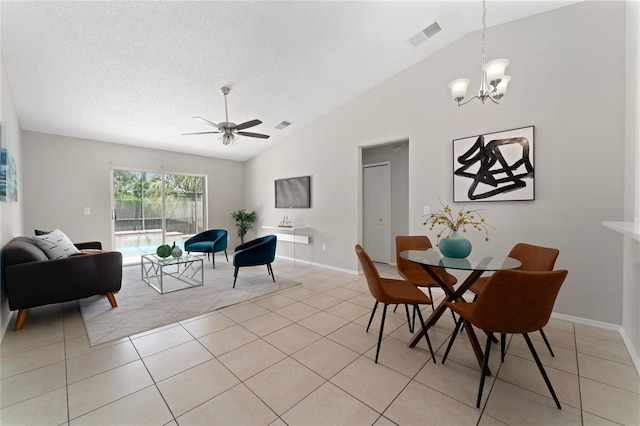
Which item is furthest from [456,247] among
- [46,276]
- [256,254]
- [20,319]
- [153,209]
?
[153,209]

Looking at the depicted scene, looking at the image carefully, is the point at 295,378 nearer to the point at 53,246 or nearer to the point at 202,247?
the point at 53,246

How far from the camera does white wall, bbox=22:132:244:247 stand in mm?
4426

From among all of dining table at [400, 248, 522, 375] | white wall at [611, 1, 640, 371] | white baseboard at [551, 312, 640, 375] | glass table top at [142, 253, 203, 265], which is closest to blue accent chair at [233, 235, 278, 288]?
glass table top at [142, 253, 203, 265]

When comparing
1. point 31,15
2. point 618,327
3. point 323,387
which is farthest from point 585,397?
point 31,15

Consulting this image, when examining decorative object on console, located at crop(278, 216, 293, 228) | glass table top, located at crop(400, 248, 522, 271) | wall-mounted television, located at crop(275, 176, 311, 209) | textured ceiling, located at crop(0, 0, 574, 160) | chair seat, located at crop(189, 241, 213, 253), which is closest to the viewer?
glass table top, located at crop(400, 248, 522, 271)

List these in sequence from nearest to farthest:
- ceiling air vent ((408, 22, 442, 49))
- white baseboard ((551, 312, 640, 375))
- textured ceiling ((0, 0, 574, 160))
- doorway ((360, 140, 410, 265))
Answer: white baseboard ((551, 312, 640, 375))
textured ceiling ((0, 0, 574, 160))
ceiling air vent ((408, 22, 442, 49))
doorway ((360, 140, 410, 265))

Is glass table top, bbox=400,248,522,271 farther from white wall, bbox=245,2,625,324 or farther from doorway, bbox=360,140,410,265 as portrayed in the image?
doorway, bbox=360,140,410,265

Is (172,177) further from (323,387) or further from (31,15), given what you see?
(323,387)

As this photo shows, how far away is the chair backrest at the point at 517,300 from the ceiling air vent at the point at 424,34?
304 cm

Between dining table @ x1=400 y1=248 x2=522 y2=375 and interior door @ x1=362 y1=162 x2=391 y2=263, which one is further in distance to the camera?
interior door @ x1=362 y1=162 x2=391 y2=263

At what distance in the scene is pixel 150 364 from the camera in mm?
1964

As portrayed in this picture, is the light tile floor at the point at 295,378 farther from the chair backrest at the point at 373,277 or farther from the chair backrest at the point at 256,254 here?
the chair backrest at the point at 256,254

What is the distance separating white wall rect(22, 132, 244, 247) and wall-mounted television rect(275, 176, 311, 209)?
2.54 m

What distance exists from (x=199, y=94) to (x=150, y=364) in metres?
3.49
